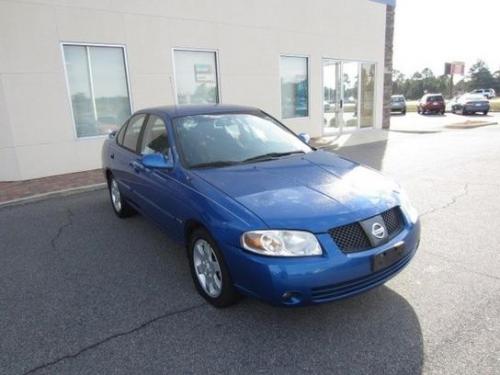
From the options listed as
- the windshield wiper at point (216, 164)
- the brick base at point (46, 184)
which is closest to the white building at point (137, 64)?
the brick base at point (46, 184)

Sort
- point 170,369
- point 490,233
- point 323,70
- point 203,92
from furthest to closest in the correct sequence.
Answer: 1. point 323,70
2. point 203,92
3. point 490,233
4. point 170,369

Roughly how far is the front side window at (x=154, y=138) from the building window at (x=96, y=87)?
5.12 m

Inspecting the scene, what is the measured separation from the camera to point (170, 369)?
2.44 metres

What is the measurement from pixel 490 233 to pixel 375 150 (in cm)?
686

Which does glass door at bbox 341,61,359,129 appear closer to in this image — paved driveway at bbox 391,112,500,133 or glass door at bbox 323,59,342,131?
glass door at bbox 323,59,342,131

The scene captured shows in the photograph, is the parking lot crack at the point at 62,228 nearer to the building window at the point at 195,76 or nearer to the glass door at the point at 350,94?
the building window at the point at 195,76

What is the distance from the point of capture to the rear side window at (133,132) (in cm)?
470

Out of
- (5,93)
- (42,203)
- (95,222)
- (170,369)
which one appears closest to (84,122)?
(5,93)

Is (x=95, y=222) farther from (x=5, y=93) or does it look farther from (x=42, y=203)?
(x=5, y=93)

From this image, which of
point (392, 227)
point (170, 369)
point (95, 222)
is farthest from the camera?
point (95, 222)

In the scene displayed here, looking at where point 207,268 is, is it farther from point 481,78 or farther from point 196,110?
point 481,78

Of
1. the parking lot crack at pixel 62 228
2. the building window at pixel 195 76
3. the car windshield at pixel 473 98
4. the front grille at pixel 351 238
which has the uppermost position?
the building window at pixel 195 76

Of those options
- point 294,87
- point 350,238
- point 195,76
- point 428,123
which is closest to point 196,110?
point 350,238

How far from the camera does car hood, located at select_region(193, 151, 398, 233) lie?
2643mm
